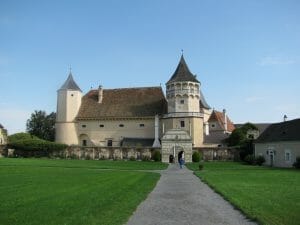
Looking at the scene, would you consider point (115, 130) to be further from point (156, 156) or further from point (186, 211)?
point (186, 211)

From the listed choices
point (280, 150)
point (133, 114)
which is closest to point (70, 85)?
point (133, 114)

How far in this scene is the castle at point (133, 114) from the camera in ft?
224

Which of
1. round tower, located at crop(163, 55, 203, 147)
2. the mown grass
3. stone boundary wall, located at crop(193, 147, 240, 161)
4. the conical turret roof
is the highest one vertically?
the conical turret roof

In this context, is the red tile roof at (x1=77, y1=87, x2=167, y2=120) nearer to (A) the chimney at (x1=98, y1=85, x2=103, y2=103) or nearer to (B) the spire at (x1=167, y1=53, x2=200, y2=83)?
(A) the chimney at (x1=98, y1=85, x2=103, y2=103)

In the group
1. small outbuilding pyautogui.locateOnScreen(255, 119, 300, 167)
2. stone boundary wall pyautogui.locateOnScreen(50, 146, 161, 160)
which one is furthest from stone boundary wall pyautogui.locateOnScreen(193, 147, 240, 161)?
stone boundary wall pyautogui.locateOnScreen(50, 146, 161, 160)

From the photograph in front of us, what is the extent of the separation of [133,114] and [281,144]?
97.4 ft

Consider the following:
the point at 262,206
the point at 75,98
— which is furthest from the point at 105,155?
the point at 262,206

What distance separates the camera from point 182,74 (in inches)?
2719

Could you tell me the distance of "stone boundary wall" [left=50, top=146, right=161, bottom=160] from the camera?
64.6m

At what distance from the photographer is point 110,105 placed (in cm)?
7694

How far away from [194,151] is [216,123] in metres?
30.0

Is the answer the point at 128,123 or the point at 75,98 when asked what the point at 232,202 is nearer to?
the point at 128,123

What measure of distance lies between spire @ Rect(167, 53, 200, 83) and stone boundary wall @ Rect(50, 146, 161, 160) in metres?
11.9

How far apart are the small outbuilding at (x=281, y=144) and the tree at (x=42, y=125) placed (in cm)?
4989
